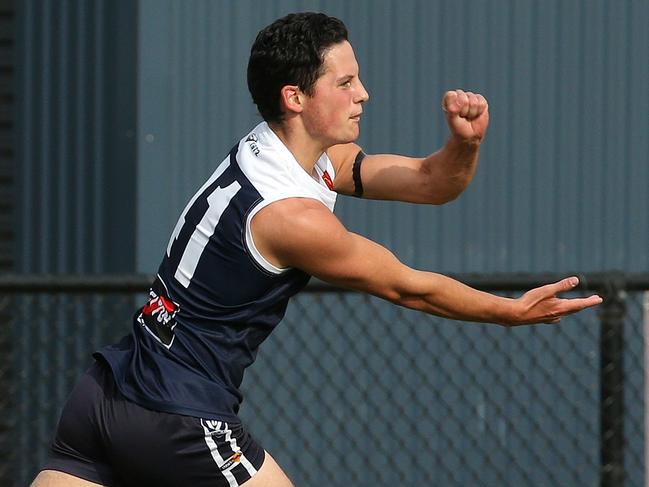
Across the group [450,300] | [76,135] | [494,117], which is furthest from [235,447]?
[76,135]

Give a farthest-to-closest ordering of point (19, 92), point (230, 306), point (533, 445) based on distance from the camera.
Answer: point (19, 92), point (533, 445), point (230, 306)

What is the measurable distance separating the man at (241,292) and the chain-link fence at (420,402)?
188 cm

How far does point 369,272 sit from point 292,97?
491mm

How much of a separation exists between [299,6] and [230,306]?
7.68ft

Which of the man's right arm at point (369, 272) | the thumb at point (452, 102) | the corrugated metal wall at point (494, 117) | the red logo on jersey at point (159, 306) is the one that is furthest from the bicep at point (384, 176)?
the corrugated metal wall at point (494, 117)

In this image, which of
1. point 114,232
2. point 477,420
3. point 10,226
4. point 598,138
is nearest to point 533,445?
point 477,420

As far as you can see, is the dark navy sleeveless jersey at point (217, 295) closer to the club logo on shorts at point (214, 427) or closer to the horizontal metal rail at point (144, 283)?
the club logo on shorts at point (214, 427)

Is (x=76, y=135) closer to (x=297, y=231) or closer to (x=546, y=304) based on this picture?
(x=297, y=231)

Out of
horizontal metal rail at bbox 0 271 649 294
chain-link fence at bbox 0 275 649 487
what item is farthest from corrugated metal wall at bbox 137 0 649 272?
horizontal metal rail at bbox 0 271 649 294

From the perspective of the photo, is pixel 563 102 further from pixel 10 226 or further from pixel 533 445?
pixel 10 226

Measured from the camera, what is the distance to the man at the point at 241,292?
3398 mm

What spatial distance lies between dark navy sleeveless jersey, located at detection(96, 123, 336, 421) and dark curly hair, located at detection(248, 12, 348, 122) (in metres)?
0.14

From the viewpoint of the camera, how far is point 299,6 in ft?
18.1

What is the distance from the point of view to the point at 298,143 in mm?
3578
